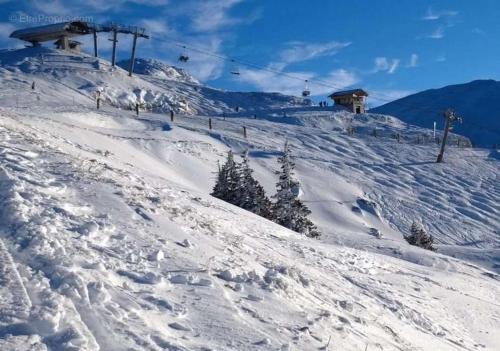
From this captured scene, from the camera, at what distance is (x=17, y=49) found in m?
91.2

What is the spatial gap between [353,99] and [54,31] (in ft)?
157

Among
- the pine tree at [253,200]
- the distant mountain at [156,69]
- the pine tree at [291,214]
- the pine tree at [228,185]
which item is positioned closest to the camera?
the pine tree at [291,214]

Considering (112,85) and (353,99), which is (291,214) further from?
(353,99)

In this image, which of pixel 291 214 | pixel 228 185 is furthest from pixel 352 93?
pixel 291 214

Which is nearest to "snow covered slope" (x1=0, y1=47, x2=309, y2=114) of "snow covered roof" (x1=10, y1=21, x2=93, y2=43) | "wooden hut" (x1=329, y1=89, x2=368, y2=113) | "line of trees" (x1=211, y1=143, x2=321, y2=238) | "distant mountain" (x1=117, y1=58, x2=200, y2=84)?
"snow covered roof" (x1=10, y1=21, x2=93, y2=43)

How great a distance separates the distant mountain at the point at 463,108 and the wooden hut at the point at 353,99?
30386 mm

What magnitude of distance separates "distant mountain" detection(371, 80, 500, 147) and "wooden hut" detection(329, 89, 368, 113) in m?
30.4

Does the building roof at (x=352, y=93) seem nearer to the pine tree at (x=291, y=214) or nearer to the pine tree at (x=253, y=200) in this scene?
the pine tree at (x=291, y=214)

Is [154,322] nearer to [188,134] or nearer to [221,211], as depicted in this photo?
[221,211]

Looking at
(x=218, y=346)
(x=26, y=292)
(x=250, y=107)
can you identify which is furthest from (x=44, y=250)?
(x=250, y=107)

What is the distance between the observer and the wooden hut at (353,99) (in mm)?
93062

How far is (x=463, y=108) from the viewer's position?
143m

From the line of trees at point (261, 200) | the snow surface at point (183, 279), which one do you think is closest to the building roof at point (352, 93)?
the line of trees at point (261, 200)

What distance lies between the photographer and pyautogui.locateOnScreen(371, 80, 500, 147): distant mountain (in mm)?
125188
